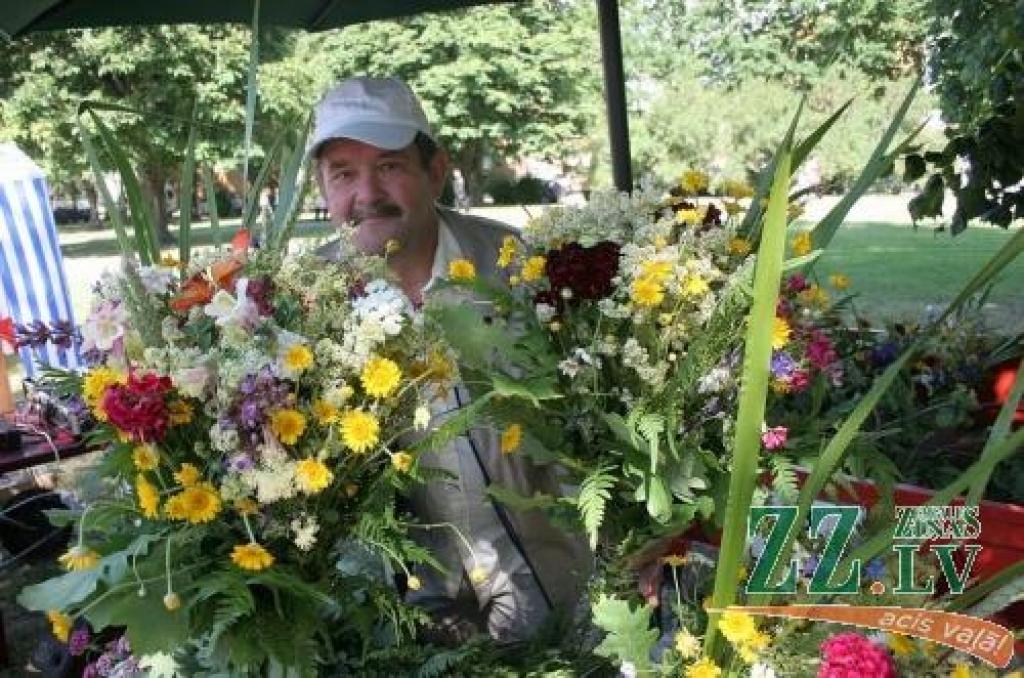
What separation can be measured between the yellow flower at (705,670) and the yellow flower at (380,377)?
0.43 metres

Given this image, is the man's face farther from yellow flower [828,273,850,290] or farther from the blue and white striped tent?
the blue and white striped tent

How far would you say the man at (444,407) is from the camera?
170 centimetres

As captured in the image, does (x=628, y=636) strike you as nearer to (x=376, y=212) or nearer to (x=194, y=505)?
(x=194, y=505)

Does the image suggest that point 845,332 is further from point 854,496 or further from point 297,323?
point 297,323

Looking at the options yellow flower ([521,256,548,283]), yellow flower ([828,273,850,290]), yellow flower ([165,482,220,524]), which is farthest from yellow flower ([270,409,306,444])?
yellow flower ([828,273,850,290])

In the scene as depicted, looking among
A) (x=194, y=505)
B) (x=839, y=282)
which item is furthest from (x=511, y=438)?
(x=839, y=282)

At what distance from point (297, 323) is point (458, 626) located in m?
0.72

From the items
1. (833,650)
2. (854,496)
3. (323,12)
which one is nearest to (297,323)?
(833,650)

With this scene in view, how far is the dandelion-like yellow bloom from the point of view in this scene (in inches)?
40.8

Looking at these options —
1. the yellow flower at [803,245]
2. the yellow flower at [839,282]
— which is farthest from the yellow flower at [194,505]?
the yellow flower at [839,282]

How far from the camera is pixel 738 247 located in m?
1.23

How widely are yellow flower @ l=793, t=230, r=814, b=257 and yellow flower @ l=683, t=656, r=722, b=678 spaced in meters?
0.51

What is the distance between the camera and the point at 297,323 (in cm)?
108

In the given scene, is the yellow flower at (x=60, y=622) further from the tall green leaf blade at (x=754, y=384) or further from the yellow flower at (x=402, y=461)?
the tall green leaf blade at (x=754, y=384)
